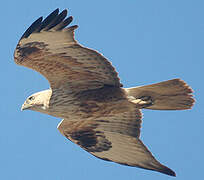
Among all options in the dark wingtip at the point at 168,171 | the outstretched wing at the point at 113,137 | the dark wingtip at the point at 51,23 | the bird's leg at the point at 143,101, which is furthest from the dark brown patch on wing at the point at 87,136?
the dark wingtip at the point at 51,23

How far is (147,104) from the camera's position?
9.58 meters

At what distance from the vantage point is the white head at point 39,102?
31.3ft

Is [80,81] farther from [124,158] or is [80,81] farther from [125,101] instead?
[124,158]

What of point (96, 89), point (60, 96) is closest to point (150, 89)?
point (96, 89)

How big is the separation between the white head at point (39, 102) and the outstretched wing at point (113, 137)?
3.32ft

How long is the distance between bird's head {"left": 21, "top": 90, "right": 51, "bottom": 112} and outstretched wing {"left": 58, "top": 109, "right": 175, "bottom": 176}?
101 centimetres

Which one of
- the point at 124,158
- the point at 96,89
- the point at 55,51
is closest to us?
the point at 55,51

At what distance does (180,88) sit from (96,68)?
1530 mm

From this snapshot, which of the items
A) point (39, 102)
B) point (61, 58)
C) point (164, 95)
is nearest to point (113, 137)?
point (164, 95)

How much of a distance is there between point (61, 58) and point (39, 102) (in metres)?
0.93

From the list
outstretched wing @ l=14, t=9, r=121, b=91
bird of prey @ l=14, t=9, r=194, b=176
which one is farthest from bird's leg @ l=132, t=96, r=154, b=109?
outstretched wing @ l=14, t=9, r=121, b=91

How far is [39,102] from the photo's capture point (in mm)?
9570

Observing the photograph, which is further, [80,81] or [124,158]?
[124,158]

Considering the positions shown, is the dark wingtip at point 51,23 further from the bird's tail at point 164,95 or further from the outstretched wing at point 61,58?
the bird's tail at point 164,95
